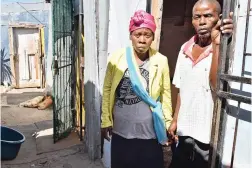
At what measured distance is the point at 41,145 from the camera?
4781 millimetres

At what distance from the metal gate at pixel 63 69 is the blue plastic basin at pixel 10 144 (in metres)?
0.67

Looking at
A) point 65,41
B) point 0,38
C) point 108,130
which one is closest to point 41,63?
point 0,38

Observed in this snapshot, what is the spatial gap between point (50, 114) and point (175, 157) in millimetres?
5279

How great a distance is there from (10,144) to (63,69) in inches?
69.2

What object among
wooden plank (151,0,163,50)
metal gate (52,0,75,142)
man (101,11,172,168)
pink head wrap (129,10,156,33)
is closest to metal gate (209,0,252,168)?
man (101,11,172,168)

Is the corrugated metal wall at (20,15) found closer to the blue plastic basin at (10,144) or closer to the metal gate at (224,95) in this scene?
the blue plastic basin at (10,144)

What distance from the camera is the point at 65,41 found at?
5.16 m

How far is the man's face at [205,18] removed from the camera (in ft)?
6.41

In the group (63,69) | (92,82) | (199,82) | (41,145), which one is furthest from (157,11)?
(41,145)

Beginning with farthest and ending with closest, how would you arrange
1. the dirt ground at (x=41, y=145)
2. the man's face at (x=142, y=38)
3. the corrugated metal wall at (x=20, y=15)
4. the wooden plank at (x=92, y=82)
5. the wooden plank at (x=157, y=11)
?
the corrugated metal wall at (x=20, y=15) → the dirt ground at (x=41, y=145) → the wooden plank at (x=92, y=82) → the wooden plank at (x=157, y=11) → the man's face at (x=142, y=38)

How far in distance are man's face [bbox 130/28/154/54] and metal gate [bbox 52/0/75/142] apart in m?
2.93

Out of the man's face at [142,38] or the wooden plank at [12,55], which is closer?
the man's face at [142,38]

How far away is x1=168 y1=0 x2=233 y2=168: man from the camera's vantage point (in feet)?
6.43

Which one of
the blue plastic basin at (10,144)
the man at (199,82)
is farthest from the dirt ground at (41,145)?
the man at (199,82)
